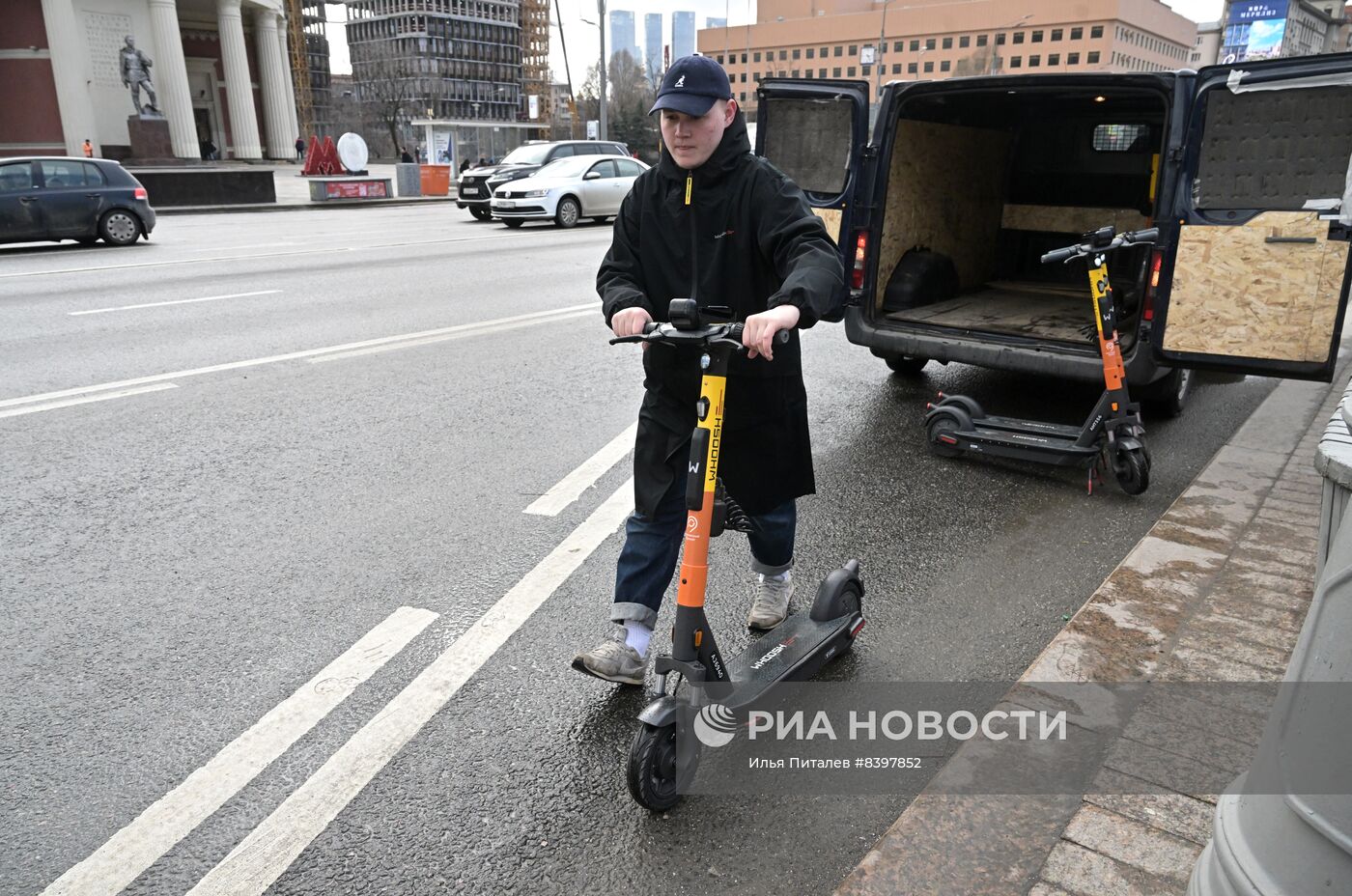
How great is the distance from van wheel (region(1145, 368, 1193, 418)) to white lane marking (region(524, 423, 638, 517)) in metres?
3.31

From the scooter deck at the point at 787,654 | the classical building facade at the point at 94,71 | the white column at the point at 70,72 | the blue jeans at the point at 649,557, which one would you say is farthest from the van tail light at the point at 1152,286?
the white column at the point at 70,72

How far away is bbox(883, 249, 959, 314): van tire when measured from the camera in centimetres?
733

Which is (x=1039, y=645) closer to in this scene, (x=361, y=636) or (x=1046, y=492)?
(x=1046, y=492)

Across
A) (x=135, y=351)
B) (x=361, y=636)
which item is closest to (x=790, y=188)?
(x=361, y=636)

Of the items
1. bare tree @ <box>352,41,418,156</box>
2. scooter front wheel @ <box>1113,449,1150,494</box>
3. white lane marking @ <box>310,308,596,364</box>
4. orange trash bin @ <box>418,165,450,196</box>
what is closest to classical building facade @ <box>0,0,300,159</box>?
orange trash bin @ <box>418,165,450,196</box>

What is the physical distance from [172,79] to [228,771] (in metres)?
54.2

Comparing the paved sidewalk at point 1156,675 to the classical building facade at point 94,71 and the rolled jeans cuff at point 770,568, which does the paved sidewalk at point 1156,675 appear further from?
the classical building facade at point 94,71

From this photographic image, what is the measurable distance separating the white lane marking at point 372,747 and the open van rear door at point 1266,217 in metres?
3.57

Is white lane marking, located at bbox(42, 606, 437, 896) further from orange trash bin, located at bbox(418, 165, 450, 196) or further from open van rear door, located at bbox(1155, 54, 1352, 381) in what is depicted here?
orange trash bin, located at bbox(418, 165, 450, 196)

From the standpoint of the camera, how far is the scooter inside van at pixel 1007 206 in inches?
278

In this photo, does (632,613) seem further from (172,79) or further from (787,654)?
(172,79)

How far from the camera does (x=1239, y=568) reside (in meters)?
3.90

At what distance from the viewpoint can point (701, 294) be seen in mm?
2945

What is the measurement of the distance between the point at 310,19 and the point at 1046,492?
129 m
